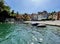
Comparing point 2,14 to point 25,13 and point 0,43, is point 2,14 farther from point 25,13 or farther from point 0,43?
point 0,43

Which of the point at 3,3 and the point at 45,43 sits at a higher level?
the point at 3,3

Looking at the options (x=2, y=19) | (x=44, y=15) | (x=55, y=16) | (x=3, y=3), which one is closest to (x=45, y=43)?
(x=2, y=19)

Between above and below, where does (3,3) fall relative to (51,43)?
above

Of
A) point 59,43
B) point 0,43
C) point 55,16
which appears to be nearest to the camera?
point 0,43

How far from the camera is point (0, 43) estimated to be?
1733cm

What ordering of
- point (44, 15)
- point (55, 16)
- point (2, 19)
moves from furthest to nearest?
1. point (44, 15)
2. point (55, 16)
3. point (2, 19)

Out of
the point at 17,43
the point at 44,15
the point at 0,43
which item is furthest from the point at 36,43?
the point at 44,15

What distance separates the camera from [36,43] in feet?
59.0

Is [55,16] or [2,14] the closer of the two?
[2,14]

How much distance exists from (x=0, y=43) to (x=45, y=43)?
5613 millimetres

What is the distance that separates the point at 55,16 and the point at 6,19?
143 ft

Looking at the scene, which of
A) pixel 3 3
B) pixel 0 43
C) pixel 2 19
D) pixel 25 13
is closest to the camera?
pixel 0 43

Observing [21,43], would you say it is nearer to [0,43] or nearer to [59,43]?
[0,43]

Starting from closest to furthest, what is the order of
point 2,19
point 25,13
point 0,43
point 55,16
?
1. point 0,43
2. point 2,19
3. point 55,16
4. point 25,13
